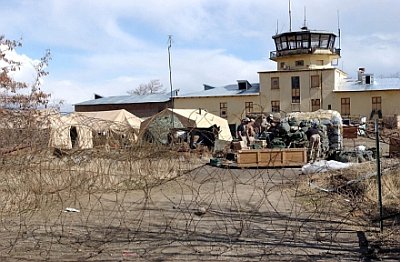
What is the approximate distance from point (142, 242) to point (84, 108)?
222 ft

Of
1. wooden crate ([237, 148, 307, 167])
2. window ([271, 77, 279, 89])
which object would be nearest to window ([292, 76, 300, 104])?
window ([271, 77, 279, 89])

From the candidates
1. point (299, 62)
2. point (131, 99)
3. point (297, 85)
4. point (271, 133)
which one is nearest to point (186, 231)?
point (271, 133)

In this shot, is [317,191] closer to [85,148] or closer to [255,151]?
[85,148]

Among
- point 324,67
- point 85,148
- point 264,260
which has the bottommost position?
point 264,260

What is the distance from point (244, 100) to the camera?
6156 cm

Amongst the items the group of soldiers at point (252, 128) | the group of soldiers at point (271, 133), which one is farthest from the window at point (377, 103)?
the group of soldiers at point (271, 133)

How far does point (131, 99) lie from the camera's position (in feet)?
237

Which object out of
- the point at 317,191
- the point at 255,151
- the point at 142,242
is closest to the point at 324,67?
the point at 255,151

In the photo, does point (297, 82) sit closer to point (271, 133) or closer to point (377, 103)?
point (377, 103)

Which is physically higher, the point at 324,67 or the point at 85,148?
the point at 324,67

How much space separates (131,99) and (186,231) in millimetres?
64213

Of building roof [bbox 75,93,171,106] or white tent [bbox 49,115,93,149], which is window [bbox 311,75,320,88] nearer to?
building roof [bbox 75,93,171,106]

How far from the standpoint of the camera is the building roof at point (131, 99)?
6941 centimetres

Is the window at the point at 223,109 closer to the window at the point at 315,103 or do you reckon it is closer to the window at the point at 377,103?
the window at the point at 315,103
